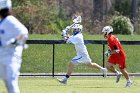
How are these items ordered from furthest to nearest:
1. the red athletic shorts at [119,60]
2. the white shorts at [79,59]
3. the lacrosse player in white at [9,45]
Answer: the white shorts at [79,59], the red athletic shorts at [119,60], the lacrosse player in white at [9,45]

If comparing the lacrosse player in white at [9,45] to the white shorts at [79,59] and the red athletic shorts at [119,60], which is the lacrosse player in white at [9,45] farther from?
the white shorts at [79,59]

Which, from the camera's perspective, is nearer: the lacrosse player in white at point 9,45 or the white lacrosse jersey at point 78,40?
the lacrosse player in white at point 9,45

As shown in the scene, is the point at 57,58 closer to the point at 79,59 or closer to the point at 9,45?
the point at 79,59

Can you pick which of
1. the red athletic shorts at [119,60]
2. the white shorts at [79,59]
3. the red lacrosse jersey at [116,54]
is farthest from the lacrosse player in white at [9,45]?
the white shorts at [79,59]

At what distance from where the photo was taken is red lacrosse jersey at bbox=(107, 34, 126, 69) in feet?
65.1

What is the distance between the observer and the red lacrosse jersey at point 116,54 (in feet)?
65.1

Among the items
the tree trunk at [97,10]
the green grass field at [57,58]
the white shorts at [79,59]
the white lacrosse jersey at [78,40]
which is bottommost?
the tree trunk at [97,10]

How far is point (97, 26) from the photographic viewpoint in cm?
4666

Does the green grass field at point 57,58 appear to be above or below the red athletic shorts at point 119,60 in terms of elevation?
below

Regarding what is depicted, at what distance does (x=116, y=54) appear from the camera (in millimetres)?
20281

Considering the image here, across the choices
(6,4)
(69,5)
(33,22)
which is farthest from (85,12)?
(6,4)

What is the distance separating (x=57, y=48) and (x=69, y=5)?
3515 centimetres

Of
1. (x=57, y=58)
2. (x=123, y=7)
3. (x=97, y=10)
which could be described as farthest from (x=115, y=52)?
(x=123, y=7)

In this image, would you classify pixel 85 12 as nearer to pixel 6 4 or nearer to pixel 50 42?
pixel 50 42
